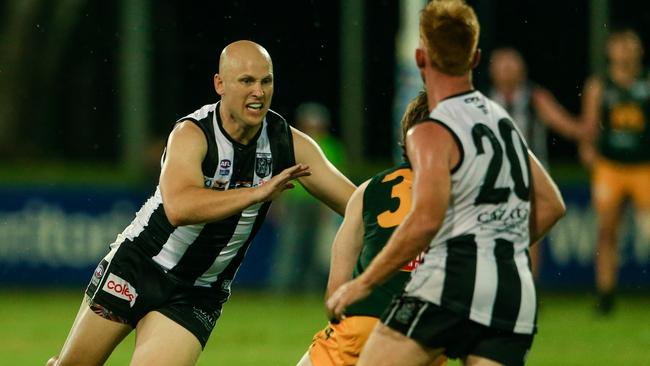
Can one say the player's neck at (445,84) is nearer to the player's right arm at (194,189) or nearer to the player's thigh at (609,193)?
the player's right arm at (194,189)

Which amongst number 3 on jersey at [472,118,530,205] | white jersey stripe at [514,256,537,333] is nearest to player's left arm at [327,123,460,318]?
number 3 on jersey at [472,118,530,205]

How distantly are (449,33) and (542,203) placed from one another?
83 centimetres

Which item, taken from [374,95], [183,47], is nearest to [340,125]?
[374,95]

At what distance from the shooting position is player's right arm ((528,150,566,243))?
549cm

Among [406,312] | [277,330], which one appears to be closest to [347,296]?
[406,312]

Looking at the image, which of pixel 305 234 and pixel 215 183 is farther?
pixel 305 234

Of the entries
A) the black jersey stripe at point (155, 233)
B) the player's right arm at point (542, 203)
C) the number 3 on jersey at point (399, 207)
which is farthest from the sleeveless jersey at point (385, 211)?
the black jersey stripe at point (155, 233)

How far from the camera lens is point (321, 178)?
22.5 ft

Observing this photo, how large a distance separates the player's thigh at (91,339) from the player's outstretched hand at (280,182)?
121 centimetres

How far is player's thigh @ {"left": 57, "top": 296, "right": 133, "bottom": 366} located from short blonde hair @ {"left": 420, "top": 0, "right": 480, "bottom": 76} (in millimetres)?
2375

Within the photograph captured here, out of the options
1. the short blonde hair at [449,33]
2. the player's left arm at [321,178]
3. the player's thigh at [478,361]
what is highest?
the short blonde hair at [449,33]

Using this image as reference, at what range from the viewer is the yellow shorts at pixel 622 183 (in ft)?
44.3

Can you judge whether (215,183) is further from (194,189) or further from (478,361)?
(478,361)

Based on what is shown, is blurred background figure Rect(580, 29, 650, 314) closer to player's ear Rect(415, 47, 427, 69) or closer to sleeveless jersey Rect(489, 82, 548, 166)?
sleeveless jersey Rect(489, 82, 548, 166)
